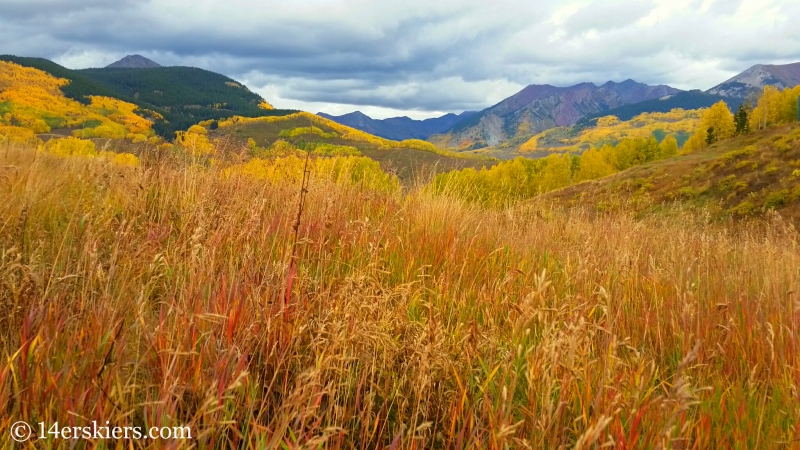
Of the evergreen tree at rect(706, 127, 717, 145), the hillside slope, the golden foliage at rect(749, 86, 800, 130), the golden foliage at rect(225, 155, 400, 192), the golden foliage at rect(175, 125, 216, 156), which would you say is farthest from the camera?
the evergreen tree at rect(706, 127, 717, 145)

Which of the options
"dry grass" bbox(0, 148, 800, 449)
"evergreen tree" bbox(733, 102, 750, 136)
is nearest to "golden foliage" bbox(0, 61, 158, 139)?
"evergreen tree" bbox(733, 102, 750, 136)

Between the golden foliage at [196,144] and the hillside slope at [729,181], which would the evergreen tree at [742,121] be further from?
the golden foliage at [196,144]

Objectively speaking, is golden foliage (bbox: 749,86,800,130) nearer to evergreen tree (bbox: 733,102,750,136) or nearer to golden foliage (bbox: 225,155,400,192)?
evergreen tree (bbox: 733,102,750,136)

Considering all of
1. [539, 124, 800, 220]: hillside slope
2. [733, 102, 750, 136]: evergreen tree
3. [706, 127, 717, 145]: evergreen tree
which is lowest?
[539, 124, 800, 220]: hillside slope

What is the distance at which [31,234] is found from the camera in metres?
2.71

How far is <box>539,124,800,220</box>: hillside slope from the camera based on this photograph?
31766 millimetres

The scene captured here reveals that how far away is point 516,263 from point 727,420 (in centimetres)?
193

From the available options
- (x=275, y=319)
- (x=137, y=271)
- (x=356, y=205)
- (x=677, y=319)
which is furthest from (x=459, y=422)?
(x=356, y=205)

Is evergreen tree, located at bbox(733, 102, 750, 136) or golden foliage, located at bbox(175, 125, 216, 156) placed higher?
evergreen tree, located at bbox(733, 102, 750, 136)

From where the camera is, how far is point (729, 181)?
1501 inches

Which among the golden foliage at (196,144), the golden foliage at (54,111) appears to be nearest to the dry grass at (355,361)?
the golden foliage at (196,144)

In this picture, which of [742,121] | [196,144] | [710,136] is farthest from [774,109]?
[196,144]

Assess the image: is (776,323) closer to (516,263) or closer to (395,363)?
(516,263)

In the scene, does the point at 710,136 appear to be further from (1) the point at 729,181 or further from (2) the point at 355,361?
(2) the point at 355,361
